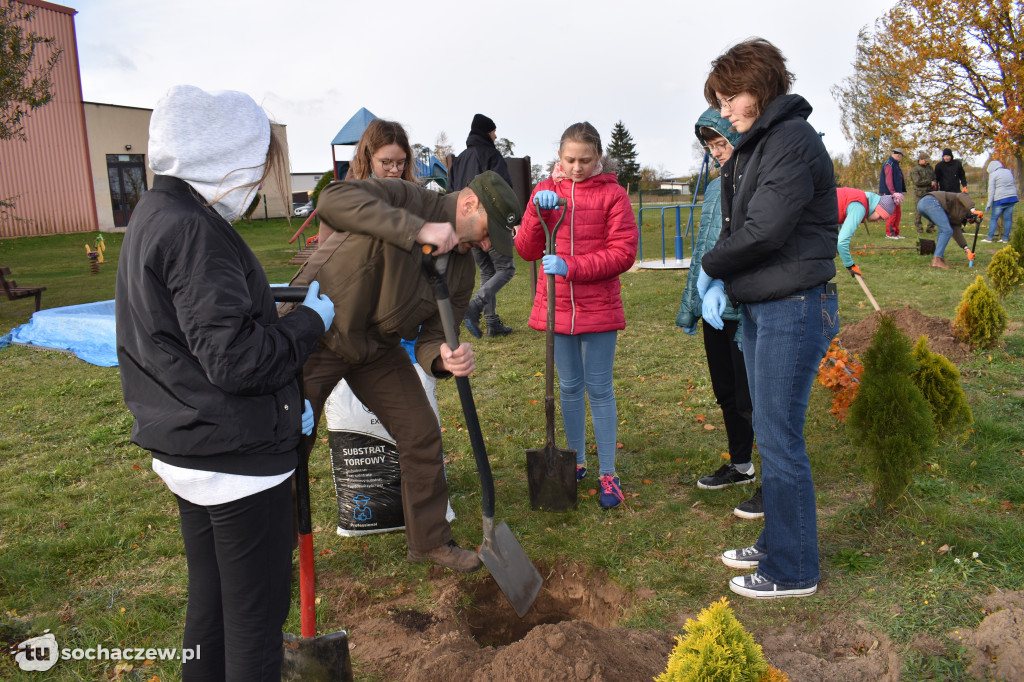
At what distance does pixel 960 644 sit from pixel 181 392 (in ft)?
8.66

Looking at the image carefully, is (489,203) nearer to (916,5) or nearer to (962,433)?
(962,433)

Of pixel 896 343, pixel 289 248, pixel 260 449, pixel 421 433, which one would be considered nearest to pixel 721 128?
pixel 896 343

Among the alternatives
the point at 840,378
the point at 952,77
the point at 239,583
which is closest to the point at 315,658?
the point at 239,583

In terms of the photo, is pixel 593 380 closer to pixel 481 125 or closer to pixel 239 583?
pixel 239 583

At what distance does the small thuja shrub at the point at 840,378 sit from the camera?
482cm

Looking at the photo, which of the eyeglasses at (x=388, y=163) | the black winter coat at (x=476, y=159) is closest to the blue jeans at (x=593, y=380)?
the eyeglasses at (x=388, y=163)

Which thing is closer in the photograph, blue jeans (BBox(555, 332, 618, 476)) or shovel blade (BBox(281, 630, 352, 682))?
shovel blade (BBox(281, 630, 352, 682))

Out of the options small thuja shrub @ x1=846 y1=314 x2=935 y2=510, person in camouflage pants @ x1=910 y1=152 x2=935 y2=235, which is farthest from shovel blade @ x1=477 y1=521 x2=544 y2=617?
person in camouflage pants @ x1=910 y1=152 x2=935 y2=235

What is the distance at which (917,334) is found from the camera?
6613mm

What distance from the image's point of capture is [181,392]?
1706mm

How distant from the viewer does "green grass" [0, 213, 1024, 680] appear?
281cm

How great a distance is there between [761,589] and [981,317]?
4.74 meters

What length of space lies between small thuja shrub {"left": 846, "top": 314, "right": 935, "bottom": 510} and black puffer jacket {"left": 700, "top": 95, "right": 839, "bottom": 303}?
0.79 m

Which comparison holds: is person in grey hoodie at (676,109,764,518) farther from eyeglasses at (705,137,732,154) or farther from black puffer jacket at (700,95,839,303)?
black puffer jacket at (700,95,839,303)
